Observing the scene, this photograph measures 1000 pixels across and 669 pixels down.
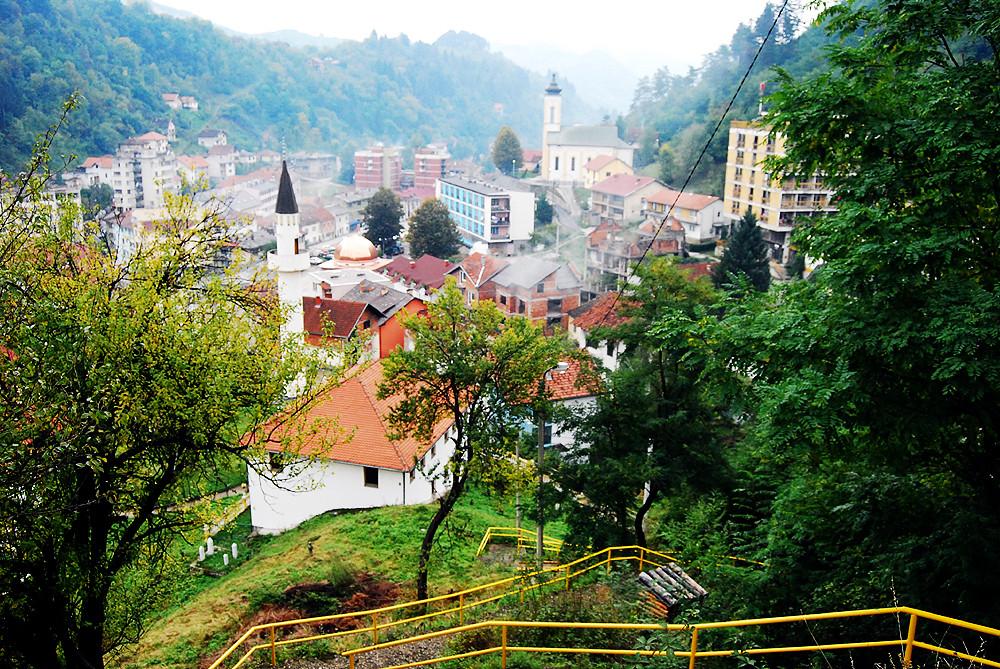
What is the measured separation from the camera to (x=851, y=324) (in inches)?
295

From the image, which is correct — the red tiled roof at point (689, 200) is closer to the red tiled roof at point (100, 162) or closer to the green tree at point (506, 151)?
the green tree at point (506, 151)

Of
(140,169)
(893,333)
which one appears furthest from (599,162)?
(893,333)

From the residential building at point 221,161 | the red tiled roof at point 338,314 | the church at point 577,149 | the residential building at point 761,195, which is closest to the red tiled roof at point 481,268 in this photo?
the red tiled roof at point 338,314

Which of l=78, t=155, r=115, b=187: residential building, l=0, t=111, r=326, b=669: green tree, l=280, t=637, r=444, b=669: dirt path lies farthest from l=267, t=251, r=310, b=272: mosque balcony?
l=78, t=155, r=115, b=187: residential building

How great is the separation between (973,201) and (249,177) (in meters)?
134

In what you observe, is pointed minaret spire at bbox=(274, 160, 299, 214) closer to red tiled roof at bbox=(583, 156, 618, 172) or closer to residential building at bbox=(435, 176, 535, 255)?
residential building at bbox=(435, 176, 535, 255)

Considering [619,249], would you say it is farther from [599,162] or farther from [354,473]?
[599,162]

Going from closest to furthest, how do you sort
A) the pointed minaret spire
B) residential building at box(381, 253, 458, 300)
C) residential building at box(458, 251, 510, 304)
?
the pointed minaret spire → residential building at box(458, 251, 510, 304) → residential building at box(381, 253, 458, 300)

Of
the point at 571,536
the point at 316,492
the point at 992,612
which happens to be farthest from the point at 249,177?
the point at 992,612

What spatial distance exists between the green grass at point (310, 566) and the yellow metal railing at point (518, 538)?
29cm

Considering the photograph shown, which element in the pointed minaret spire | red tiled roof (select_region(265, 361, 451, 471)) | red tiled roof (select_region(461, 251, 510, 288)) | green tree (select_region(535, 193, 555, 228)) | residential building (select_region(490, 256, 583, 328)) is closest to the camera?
red tiled roof (select_region(265, 361, 451, 471))

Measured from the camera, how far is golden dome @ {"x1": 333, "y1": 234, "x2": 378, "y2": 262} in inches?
2500

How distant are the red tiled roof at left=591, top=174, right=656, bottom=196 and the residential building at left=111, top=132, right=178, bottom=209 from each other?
197 ft

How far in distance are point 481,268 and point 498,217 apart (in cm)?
2894
